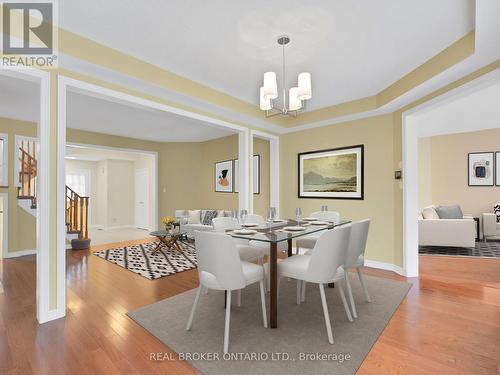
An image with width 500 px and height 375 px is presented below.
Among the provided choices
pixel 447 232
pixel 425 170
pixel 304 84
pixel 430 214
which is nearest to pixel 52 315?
pixel 304 84

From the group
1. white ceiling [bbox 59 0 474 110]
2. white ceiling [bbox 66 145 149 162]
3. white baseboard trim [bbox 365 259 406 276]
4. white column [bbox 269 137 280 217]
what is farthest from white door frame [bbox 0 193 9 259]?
white baseboard trim [bbox 365 259 406 276]

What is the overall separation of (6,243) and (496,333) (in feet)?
22.8

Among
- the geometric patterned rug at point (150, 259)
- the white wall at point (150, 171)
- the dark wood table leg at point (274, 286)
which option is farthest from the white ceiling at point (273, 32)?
the white wall at point (150, 171)

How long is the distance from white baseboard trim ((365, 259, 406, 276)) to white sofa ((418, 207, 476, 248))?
177cm

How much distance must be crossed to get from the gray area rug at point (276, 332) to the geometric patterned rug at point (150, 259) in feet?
3.35

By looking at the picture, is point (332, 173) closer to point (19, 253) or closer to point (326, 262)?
point (326, 262)

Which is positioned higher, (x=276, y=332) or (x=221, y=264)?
(x=221, y=264)

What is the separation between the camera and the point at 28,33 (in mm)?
2148

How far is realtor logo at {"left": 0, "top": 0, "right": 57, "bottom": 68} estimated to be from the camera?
203 centimetres

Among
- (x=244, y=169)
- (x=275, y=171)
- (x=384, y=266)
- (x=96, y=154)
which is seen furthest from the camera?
(x=96, y=154)

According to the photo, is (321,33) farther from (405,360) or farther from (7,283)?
(7,283)

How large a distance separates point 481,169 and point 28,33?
340 inches

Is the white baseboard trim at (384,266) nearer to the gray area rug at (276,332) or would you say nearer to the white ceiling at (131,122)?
the gray area rug at (276,332)

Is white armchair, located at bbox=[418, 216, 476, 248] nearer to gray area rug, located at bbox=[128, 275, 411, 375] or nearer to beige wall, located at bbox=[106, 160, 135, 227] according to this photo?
gray area rug, located at bbox=[128, 275, 411, 375]
